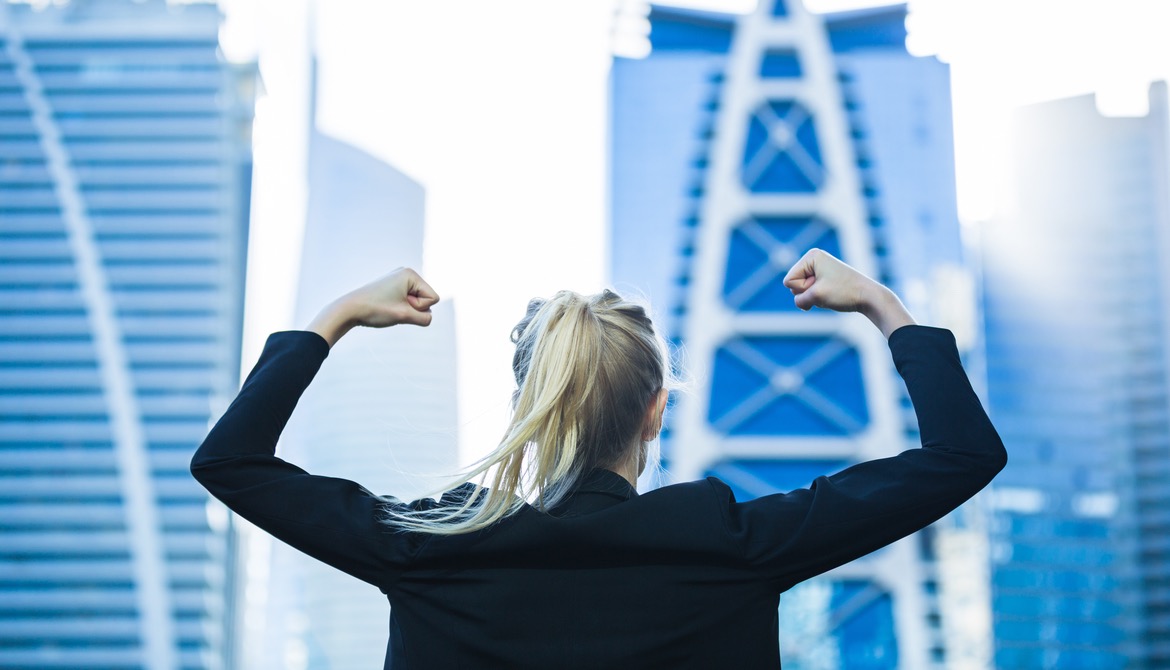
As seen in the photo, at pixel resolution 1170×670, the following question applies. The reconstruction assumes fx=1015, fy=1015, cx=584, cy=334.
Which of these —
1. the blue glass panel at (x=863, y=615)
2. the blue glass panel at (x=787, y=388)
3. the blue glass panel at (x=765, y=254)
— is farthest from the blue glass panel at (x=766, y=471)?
the blue glass panel at (x=765, y=254)

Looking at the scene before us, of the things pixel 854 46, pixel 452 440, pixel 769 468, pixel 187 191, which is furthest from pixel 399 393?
pixel 452 440

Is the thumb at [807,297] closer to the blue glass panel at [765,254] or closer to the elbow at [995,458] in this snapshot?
the elbow at [995,458]

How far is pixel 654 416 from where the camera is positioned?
933 millimetres

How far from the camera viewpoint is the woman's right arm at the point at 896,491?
77cm

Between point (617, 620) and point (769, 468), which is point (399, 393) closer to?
point (769, 468)

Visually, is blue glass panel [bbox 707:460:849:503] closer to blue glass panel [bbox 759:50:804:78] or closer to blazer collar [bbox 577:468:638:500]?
blue glass panel [bbox 759:50:804:78]

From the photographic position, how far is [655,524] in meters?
0.77

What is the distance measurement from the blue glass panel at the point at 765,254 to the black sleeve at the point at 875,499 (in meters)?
24.2

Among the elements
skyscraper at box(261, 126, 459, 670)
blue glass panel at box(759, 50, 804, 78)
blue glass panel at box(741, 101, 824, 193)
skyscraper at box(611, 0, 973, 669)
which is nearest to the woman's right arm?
skyscraper at box(261, 126, 459, 670)

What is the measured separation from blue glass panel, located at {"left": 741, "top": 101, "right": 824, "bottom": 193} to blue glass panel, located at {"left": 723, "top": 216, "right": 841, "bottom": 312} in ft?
2.98

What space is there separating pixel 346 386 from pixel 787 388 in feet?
46.5

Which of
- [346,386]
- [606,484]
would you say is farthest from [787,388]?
[606,484]

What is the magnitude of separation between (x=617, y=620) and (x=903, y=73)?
29.8 m

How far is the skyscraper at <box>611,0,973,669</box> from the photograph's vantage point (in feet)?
81.7
